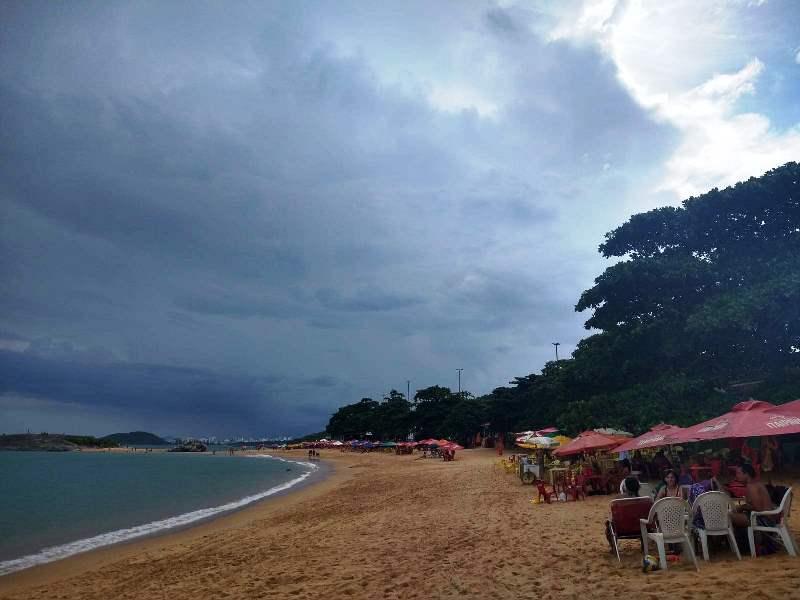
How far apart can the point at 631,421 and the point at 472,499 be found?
322 inches

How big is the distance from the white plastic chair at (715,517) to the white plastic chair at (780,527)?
20cm

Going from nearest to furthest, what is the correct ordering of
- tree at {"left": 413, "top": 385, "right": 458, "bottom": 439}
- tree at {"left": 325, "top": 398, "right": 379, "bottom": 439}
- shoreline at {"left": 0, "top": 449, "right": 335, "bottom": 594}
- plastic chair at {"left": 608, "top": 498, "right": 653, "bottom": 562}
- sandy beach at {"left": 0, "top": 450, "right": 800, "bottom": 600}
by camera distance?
1. sandy beach at {"left": 0, "top": 450, "right": 800, "bottom": 600}
2. plastic chair at {"left": 608, "top": 498, "right": 653, "bottom": 562}
3. shoreline at {"left": 0, "top": 449, "right": 335, "bottom": 594}
4. tree at {"left": 413, "top": 385, "right": 458, "bottom": 439}
5. tree at {"left": 325, "top": 398, "right": 379, "bottom": 439}

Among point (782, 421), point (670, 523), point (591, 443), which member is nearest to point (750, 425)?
point (782, 421)

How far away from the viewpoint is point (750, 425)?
817 centimetres

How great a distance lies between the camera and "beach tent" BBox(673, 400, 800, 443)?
786 cm

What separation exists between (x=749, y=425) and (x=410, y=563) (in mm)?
5545

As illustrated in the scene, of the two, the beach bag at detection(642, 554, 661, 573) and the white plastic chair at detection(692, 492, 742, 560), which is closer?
the beach bag at detection(642, 554, 661, 573)

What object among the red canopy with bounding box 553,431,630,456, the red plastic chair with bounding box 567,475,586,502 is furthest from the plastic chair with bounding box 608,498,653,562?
the red canopy with bounding box 553,431,630,456

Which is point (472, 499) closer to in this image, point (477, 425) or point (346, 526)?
point (346, 526)

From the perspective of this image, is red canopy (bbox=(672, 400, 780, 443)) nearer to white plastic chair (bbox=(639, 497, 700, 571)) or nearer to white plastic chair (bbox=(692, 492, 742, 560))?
white plastic chair (bbox=(692, 492, 742, 560))

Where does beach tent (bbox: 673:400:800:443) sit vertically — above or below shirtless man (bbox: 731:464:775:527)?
above

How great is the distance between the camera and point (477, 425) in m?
72.2

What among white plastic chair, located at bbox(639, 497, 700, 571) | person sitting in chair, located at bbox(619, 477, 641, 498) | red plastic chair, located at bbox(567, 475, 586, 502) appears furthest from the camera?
red plastic chair, located at bbox(567, 475, 586, 502)

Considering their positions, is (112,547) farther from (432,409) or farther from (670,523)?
(432,409)
